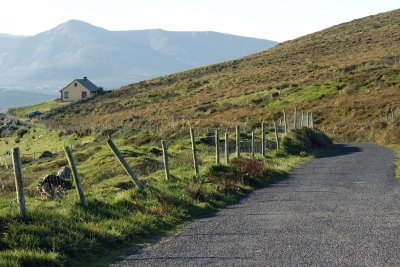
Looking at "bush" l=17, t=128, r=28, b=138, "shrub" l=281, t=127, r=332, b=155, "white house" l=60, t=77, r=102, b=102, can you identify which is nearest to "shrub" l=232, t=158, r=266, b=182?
"shrub" l=281, t=127, r=332, b=155

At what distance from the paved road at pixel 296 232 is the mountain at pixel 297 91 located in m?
26.3

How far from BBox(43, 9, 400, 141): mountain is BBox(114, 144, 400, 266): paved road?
26326 mm

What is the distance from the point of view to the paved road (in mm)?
9023

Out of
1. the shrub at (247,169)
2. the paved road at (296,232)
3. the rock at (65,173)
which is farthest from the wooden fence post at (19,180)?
the rock at (65,173)

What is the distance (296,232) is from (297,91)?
183 ft

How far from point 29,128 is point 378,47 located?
57412 mm

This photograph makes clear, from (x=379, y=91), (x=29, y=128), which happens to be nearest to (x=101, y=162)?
(x=379, y=91)

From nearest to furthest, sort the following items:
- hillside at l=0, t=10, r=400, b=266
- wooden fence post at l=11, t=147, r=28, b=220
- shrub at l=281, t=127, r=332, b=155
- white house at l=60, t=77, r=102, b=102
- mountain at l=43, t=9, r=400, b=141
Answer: wooden fence post at l=11, t=147, r=28, b=220, hillside at l=0, t=10, r=400, b=266, shrub at l=281, t=127, r=332, b=155, mountain at l=43, t=9, r=400, b=141, white house at l=60, t=77, r=102, b=102

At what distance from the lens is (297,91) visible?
65562mm

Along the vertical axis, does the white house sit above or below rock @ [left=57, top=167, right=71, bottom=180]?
above

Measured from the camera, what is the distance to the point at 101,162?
28.2m

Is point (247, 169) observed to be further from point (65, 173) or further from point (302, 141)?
point (302, 141)

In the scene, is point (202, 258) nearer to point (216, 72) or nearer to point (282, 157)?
point (282, 157)

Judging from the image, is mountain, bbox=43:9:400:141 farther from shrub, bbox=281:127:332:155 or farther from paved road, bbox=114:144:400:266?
paved road, bbox=114:144:400:266
